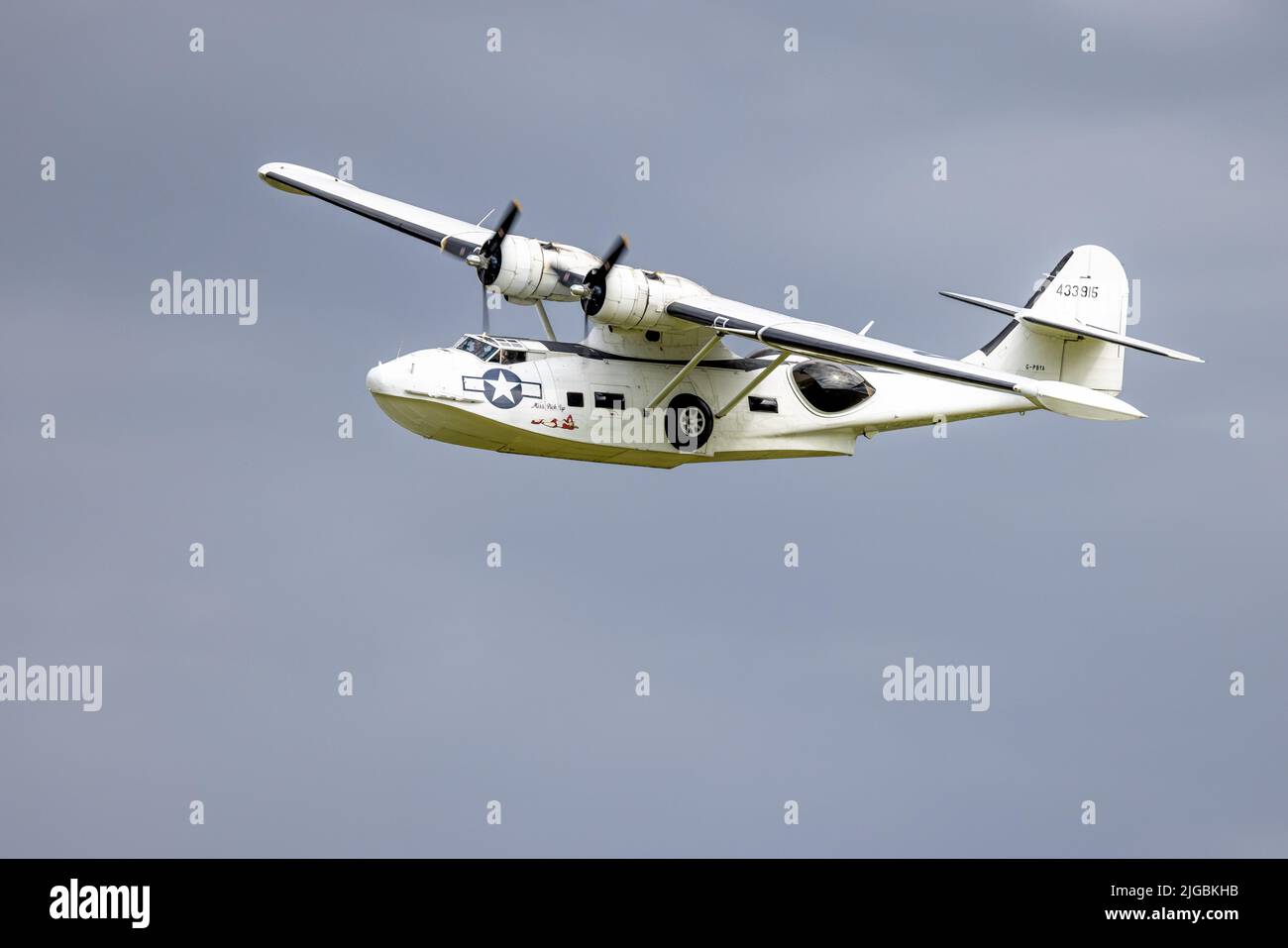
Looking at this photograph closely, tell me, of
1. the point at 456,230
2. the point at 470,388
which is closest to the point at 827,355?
the point at 470,388

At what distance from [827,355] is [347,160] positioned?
12149mm

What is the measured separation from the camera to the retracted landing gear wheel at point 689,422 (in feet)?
117

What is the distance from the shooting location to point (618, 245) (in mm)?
35062

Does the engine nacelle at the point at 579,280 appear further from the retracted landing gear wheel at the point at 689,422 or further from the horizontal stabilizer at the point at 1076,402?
the horizontal stabilizer at the point at 1076,402

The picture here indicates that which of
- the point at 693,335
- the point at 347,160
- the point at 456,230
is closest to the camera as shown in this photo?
the point at 693,335

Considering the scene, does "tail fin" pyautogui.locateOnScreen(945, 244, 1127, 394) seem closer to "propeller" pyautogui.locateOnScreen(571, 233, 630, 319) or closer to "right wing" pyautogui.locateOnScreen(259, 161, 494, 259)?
"propeller" pyautogui.locateOnScreen(571, 233, 630, 319)

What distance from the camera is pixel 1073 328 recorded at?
39.1 m

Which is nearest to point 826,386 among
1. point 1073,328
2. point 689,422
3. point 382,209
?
point 689,422

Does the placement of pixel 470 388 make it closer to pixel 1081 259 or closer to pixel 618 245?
pixel 618 245

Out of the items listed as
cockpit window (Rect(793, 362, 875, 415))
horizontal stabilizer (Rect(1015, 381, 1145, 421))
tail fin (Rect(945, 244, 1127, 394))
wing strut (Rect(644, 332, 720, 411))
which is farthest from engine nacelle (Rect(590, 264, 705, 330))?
tail fin (Rect(945, 244, 1127, 394))

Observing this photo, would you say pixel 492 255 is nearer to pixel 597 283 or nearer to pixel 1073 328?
pixel 597 283

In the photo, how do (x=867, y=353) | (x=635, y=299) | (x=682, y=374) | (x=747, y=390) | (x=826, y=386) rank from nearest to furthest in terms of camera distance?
(x=867, y=353), (x=635, y=299), (x=682, y=374), (x=747, y=390), (x=826, y=386)

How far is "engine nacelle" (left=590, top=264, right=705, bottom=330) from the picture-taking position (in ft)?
115

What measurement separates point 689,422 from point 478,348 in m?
3.75
